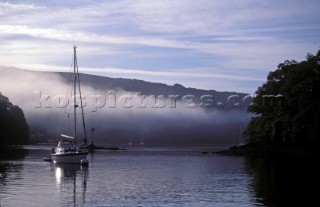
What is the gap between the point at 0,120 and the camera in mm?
161375

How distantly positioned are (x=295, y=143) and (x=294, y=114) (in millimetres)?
5677

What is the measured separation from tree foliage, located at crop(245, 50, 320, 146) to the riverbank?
172 centimetres

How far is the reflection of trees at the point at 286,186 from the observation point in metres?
41.6

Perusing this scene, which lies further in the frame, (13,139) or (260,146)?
(13,139)

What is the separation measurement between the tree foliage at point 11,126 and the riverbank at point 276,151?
74.4 m

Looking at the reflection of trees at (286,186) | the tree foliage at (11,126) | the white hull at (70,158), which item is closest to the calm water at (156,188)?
the reflection of trees at (286,186)

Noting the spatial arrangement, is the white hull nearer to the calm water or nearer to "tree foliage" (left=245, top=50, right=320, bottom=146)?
the calm water

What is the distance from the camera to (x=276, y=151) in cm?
10625

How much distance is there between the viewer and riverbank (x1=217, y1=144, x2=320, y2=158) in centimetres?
10047

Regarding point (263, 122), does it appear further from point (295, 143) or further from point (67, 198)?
point (67, 198)

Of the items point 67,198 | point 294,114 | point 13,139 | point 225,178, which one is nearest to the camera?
point 67,198

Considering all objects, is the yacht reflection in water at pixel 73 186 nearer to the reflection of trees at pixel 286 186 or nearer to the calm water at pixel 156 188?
the calm water at pixel 156 188

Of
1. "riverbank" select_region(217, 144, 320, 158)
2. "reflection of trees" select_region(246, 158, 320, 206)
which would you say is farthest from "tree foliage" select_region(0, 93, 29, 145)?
"reflection of trees" select_region(246, 158, 320, 206)

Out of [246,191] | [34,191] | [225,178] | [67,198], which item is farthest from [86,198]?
[225,178]
